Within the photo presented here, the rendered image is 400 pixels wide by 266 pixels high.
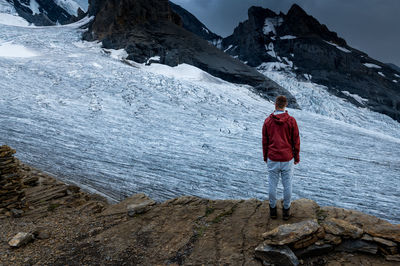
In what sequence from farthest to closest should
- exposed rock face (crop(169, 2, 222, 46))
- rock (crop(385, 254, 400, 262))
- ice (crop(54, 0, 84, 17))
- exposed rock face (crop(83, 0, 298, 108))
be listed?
ice (crop(54, 0, 84, 17)), exposed rock face (crop(169, 2, 222, 46)), exposed rock face (crop(83, 0, 298, 108)), rock (crop(385, 254, 400, 262))

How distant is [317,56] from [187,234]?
47.9 m

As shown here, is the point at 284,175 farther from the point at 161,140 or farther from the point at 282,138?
the point at 161,140

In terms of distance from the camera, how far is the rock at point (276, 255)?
310 cm

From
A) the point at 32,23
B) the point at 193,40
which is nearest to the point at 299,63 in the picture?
the point at 193,40

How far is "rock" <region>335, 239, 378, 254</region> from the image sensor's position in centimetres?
324

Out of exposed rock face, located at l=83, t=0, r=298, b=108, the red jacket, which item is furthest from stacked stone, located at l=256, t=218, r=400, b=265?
exposed rock face, located at l=83, t=0, r=298, b=108

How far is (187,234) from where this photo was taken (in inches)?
163

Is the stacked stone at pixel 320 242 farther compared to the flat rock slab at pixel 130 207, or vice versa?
the flat rock slab at pixel 130 207

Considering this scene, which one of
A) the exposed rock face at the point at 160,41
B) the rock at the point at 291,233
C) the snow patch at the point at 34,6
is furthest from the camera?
the snow patch at the point at 34,6

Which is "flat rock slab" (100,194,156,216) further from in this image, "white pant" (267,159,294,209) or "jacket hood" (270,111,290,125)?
"jacket hood" (270,111,290,125)

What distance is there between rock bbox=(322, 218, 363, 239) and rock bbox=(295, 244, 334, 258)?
23 centimetres

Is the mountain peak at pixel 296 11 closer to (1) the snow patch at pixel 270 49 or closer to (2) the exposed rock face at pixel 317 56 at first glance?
(2) the exposed rock face at pixel 317 56

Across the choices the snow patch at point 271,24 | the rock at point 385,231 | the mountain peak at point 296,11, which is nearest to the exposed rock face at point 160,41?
the rock at point 385,231

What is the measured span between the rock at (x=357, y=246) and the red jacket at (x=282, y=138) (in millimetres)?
1317
